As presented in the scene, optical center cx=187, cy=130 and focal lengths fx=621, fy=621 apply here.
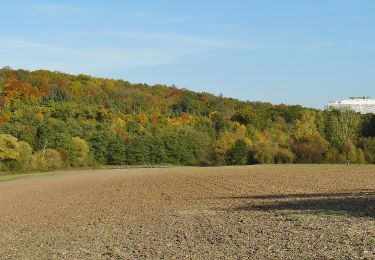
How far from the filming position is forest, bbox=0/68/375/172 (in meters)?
110

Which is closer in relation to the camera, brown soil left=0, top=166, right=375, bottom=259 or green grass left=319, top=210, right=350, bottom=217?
brown soil left=0, top=166, right=375, bottom=259

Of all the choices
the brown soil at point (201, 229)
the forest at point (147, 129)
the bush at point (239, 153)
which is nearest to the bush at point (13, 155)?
the forest at point (147, 129)

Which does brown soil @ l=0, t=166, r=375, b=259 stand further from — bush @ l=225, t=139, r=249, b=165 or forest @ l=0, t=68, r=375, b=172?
bush @ l=225, t=139, r=249, b=165

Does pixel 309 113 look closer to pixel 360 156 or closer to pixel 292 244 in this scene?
pixel 360 156

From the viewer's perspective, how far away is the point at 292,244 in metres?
14.6

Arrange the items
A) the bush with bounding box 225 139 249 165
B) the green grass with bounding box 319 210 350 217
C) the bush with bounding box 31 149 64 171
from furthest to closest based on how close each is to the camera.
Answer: the bush with bounding box 225 139 249 165 → the bush with bounding box 31 149 64 171 → the green grass with bounding box 319 210 350 217

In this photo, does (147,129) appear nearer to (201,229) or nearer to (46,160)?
(46,160)

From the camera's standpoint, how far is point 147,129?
149m

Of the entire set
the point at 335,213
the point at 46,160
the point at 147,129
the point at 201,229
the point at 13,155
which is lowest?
the point at 46,160

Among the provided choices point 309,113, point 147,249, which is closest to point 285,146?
point 309,113

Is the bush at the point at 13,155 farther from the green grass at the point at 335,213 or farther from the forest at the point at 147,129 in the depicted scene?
the green grass at the point at 335,213

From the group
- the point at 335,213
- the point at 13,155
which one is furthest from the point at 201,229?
the point at 13,155

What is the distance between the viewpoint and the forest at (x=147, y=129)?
110m

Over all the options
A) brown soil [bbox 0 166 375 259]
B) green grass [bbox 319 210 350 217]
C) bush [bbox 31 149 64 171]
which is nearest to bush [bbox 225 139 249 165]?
bush [bbox 31 149 64 171]
